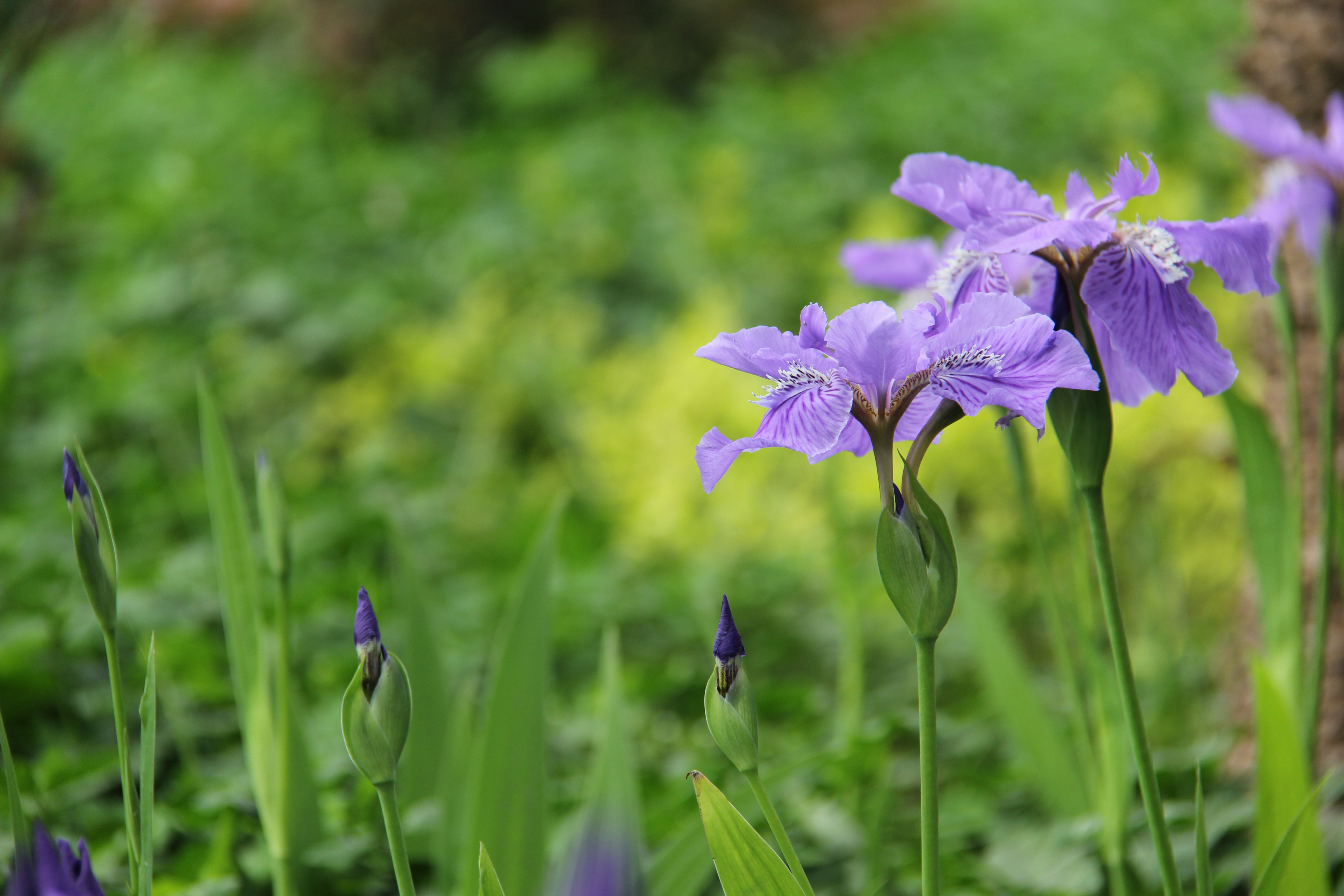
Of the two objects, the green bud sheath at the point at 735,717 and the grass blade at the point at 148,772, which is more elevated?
the green bud sheath at the point at 735,717

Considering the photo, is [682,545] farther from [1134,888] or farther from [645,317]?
[645,317]

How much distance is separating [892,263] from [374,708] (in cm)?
53

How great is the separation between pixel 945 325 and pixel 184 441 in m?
1.96

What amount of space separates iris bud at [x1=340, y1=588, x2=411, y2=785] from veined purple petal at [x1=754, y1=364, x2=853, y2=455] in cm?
23

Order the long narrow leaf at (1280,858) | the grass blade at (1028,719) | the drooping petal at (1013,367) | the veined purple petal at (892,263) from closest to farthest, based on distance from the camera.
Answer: the drooping petal at (1013,367) → the long narrow leaf at (1280,858) → the veined purple petal at (892,263) → the grass blade at (1028,719)

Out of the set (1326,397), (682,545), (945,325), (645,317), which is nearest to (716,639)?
(945,325)

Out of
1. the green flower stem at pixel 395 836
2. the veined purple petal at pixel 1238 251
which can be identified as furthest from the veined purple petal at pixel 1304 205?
the green flower stem at pixel 395 836

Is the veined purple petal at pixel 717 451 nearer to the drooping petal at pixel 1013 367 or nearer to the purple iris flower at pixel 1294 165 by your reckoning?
the drooping petal at pixel 1013 367

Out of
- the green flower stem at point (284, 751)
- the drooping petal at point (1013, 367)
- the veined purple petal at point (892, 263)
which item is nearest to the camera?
the drooping petal at point (1013, 367)

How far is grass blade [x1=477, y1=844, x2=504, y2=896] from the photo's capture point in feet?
1.76

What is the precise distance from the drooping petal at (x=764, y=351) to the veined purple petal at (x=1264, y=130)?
506 mm

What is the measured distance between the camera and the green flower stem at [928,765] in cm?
49

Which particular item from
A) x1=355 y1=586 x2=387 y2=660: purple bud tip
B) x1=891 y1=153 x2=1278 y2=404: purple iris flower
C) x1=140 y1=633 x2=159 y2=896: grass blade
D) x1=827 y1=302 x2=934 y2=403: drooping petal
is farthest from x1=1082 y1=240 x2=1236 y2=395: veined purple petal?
x1=140 y1=633 x2=159 y2=896: grass blade

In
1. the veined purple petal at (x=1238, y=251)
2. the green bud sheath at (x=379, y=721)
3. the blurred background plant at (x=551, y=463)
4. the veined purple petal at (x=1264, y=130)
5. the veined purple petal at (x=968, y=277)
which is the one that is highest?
the veined purple petal at (x=1264, y=130)
